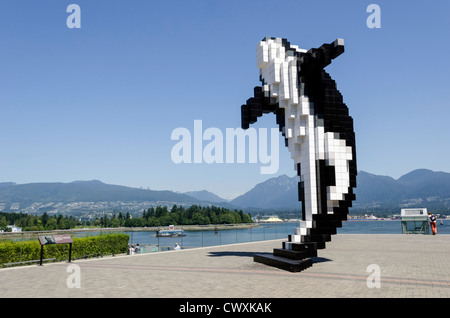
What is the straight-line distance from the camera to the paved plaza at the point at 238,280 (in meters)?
8.33

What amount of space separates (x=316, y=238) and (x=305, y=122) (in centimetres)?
420

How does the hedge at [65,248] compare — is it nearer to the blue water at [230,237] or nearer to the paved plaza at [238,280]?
the blue water at [230,237]

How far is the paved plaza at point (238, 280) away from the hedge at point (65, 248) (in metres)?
2.77

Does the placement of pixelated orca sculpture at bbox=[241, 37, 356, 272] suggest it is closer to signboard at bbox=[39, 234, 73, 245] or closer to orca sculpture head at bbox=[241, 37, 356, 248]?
orca sculpture head at bbox=[241, 37, 356, 248]

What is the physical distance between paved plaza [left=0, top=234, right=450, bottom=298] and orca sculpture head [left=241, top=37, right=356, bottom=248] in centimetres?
210

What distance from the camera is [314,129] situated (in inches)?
A: 493

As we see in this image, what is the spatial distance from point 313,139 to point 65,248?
1413 cm

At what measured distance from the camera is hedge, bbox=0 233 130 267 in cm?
1600

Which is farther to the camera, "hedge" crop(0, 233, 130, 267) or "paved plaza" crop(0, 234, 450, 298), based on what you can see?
"hedge" crop(0, 233, 130, 267)

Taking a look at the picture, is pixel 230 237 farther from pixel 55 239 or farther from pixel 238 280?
pixel 238 280

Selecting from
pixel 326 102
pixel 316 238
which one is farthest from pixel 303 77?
pixel 316 238

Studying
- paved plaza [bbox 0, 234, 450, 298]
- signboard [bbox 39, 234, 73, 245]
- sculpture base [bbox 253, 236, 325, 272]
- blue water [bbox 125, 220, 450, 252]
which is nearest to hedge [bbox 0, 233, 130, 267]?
blue water [bbox 125, 220, 450, 252]

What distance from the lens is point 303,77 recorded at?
1299 cm
